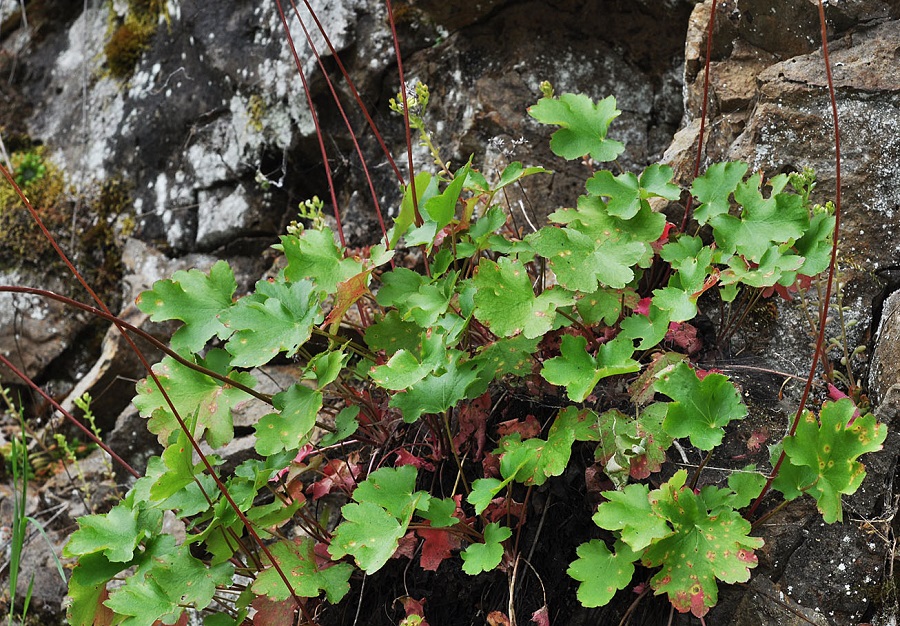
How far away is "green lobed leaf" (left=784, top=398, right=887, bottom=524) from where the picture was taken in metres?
1.53

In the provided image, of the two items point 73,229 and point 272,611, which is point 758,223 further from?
point 73,229

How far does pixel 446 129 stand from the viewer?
2955 millimetres

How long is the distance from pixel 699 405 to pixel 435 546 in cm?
66

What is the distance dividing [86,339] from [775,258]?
2918mm

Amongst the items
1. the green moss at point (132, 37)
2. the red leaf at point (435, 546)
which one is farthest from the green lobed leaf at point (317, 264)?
the green moss at point (132, 37)

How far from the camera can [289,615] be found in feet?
5.80

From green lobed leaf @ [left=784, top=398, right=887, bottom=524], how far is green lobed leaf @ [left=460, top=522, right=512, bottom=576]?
62 centimetres

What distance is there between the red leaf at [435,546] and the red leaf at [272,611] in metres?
0.32

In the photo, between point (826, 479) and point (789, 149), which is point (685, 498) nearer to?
point (826, 479)

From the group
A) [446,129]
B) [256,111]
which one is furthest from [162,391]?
[256,111]

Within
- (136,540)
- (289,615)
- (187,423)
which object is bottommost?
(289,615)

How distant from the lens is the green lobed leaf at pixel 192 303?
1856mm

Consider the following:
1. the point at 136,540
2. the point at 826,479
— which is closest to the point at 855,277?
the point at 826,479

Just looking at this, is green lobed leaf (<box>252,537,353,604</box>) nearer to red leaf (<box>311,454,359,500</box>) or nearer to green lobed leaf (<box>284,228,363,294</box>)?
red leaf (<box>311,454,359,500</box>)
